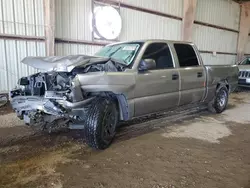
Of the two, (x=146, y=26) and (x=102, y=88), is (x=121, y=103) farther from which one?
(x=146, y=26)

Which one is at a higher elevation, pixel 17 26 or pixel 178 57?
pixel 17 26

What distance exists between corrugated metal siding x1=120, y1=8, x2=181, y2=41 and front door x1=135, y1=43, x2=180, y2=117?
5.03m

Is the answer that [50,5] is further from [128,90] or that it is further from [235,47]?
[235,47]

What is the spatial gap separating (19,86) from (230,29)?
48.3 ft

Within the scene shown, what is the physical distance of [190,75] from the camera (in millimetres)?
4805

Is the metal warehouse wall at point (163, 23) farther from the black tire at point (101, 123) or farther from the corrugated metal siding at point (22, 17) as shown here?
the black tire at point (101, 123)

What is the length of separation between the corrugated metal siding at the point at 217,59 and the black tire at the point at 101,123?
11032mm

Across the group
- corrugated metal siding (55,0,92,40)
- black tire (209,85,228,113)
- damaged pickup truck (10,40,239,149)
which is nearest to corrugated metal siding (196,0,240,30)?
corrugated metal siding (55,0,92,40)

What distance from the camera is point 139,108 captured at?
3883 millimetres

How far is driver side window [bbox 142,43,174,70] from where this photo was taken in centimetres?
415

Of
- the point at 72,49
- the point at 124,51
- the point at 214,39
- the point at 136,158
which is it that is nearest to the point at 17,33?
the point at 72,49

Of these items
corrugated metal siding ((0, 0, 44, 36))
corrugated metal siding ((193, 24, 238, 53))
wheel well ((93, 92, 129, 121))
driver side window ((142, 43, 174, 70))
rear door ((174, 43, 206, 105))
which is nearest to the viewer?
wheel well ((93, 92, 129, 121))

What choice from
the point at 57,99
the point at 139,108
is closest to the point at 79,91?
the point at 57,99

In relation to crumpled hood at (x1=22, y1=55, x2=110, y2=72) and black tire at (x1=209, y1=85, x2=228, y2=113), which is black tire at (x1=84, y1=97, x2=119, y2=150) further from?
black tire at (x1=209, y1=85, x2=228, y2=113)
